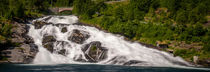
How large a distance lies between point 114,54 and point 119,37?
10736 millimetres

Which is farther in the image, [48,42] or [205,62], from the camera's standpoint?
[48,42]

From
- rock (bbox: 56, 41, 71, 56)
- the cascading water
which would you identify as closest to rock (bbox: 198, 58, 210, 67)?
the cascading water

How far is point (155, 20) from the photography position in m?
56.5

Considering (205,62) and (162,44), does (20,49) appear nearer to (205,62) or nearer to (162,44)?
(162,44)

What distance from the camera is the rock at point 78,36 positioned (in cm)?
4222

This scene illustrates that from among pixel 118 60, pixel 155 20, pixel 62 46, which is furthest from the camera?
pixel 155 20

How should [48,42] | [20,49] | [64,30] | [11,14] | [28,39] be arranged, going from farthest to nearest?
1. [11,14]
2. [64,30]
3. [28,39]
4. [48,42]
5. [20,49]

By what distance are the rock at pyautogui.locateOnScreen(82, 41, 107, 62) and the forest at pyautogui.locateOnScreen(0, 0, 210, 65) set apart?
13536 millimetres

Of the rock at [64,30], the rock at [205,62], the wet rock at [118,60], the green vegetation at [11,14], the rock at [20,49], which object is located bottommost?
the rock at [205,62]

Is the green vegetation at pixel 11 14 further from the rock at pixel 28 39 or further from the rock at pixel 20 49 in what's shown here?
the rock at pixel 28 39

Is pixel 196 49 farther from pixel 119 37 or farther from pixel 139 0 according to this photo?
pixel 139 0

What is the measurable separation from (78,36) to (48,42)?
6120 millimetres

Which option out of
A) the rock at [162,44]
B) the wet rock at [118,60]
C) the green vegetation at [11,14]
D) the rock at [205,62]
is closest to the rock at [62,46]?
the green vegetation at [11,14]

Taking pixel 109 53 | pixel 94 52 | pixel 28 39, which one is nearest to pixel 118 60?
pixel 109 53
